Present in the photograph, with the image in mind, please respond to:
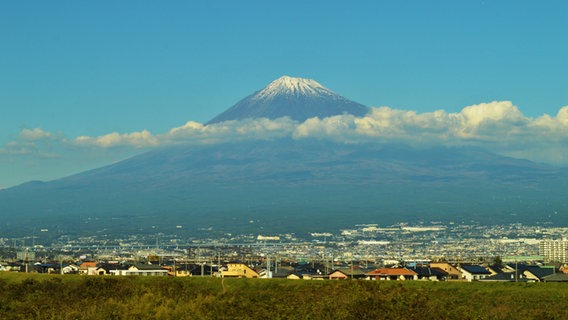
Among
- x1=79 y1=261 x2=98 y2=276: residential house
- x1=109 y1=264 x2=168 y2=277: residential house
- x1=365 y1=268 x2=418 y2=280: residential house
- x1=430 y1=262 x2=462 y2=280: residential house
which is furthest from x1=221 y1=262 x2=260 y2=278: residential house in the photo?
x1=430 y1=262 x2=462 y2=280: residential house

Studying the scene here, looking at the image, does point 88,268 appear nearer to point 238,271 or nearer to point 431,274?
point 238,271

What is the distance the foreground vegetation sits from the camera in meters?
28.5

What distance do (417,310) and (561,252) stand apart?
85467mm

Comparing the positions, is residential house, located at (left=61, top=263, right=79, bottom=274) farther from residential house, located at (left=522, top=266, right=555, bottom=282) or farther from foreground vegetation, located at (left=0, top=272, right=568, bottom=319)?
residential house, located at (left=522, top=266, right=555, bottom=282)

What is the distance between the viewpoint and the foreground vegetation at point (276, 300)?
28.5m

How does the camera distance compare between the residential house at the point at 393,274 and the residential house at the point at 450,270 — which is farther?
the residential house at the point at 450,270

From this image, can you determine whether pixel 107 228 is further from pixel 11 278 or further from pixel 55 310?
pixel 55 310

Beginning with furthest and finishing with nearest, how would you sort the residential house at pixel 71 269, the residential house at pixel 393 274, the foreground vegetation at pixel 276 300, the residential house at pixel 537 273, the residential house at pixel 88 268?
the residential house at pixel 71 269 → the residential house at pixel 88 268 → the residential house at pixel 393 274 → the residential house at pixel 537 273 → the foreground vegetation at pixel 276 300

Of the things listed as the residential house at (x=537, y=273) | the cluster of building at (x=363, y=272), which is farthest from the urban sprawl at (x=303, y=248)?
the residential house at (x=537, y=273)

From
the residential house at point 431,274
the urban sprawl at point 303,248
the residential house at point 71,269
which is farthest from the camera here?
the urban sprawl at point 303,248

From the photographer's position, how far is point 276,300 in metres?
30.6

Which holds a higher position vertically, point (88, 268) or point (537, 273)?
point (88, 268)

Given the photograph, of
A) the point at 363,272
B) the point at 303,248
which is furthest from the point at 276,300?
the point at 303,248

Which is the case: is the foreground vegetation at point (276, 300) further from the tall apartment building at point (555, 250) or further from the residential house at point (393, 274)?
the tall apartment building at point (555, 250)
